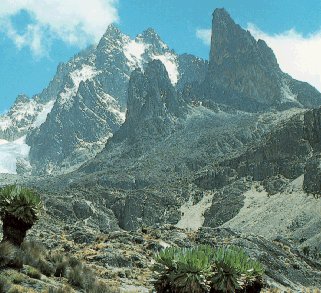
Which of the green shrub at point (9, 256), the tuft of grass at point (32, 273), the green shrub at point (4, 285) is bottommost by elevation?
the green shrub at point (4, 285)

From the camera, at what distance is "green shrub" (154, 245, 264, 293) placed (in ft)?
58.6

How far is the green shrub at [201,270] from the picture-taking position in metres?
17.9

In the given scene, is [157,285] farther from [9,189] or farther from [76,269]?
[9,189]

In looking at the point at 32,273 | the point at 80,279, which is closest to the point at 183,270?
the point at 80,279

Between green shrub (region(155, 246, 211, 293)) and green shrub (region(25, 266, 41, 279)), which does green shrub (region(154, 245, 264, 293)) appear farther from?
green shrub (region(25, 266, 41, 279))

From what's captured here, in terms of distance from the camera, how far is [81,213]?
602 feet

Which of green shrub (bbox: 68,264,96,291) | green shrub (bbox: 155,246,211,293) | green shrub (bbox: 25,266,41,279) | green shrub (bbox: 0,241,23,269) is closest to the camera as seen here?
green shrub (bbox: 155,246,211,293)

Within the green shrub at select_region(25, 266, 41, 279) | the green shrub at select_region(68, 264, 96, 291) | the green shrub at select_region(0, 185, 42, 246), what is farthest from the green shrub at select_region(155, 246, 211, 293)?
the green shrub at select_region(0, 185, 42, 246)

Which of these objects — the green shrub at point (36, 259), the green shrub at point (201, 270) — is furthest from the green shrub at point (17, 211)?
the green shrub at point (201, 270)

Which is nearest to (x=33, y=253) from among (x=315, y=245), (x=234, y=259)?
(x=234, y=259)

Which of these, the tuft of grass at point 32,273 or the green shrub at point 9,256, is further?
the tuft of grass at point 32,273

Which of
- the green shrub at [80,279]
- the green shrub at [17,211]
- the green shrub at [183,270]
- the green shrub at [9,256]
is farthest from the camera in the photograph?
the green shrub at [17,211]

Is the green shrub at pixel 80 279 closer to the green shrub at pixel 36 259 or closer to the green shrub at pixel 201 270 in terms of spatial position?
the green shrub at pixel 36 259

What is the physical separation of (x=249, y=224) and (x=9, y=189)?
521 feet
